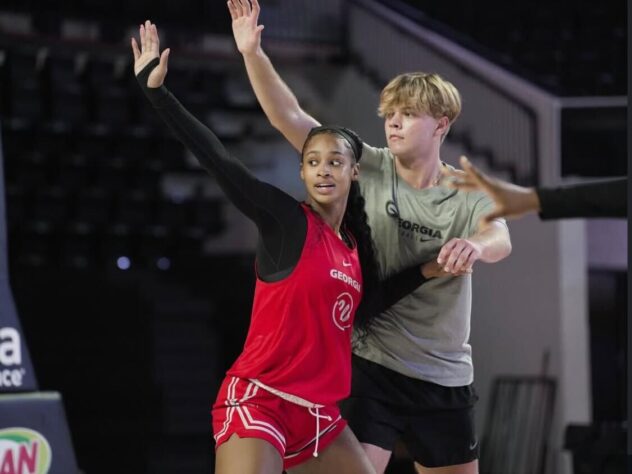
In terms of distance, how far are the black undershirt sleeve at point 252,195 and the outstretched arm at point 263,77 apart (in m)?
0.45

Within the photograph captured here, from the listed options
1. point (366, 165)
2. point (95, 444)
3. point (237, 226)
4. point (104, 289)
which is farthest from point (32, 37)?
point (366, 165)

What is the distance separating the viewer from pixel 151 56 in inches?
143

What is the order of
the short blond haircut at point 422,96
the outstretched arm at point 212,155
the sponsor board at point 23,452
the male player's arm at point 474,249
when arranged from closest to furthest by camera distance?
the outstretched arm at point 212,155, the male player's arm at point 474,249, the short blond haircut at point 422,96, the sponsor board at point 23,452

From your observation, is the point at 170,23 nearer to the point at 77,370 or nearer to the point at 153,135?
the point at 153,135

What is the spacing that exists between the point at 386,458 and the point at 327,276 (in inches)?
32.9

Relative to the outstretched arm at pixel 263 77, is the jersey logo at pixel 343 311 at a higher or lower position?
lower

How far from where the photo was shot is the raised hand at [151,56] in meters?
3.52

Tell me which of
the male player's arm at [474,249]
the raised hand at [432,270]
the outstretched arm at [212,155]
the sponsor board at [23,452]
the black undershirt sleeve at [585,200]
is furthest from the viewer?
the sponsor board at [23,452]

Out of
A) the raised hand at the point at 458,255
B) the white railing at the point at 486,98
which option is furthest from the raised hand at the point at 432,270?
the white railing at the point at 486,98

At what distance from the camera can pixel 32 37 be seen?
38.4 feet

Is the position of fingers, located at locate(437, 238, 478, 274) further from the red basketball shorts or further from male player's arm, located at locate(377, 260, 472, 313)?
the red basketball shorts

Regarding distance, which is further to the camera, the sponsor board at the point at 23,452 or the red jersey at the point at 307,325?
the sponsor board at the point at 23,452

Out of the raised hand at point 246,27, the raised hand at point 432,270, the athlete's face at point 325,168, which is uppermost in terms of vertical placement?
the raised hand at point 246,27

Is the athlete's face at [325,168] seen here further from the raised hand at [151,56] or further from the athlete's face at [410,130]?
the raised hand at [151,56]
